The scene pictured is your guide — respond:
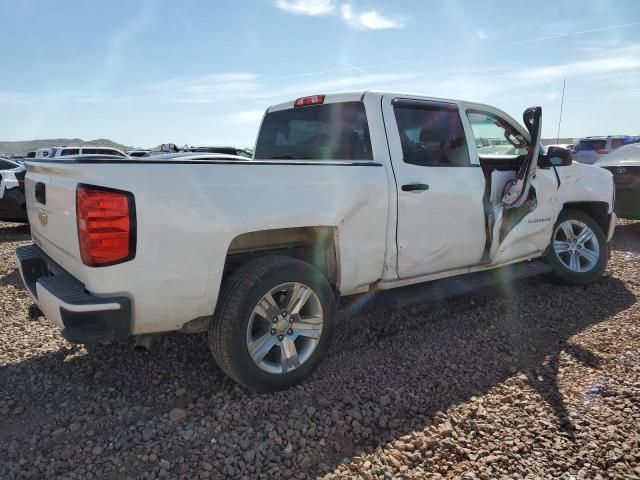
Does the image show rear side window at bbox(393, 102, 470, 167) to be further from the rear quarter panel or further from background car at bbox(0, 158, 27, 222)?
background car at bbox(0, 158, 27, 222)

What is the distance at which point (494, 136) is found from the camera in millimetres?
4551

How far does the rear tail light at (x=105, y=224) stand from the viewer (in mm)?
2447

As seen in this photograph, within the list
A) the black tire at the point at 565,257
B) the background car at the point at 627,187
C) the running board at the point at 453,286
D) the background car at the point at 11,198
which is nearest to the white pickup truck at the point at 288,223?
the running board at the point at 453,286

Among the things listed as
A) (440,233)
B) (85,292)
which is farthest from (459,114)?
(85,292)

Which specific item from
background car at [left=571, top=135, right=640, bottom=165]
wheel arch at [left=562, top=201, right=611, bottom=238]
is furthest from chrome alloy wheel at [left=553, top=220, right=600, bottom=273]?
background car at [left=571, top=135, right=640, bottom=165]

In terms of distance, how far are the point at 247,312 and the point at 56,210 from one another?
1276 millimetres

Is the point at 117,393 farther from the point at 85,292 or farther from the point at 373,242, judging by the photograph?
the point at 373,242

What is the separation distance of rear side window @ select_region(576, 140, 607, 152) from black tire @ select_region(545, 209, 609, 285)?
1287cm

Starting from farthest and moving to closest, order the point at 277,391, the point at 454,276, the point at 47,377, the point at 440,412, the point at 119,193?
Answer: 1. the point at 454,276
2. the point at 47,377
3. the point at 277,391
4. the point at 440,412
5. the point at 119,193

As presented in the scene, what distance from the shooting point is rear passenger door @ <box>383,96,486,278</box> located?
3.60 meters

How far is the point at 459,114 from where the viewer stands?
4.18m

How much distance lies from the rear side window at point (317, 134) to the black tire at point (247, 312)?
112cm

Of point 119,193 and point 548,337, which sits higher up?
point 119,193

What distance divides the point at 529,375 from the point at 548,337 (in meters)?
0.77
